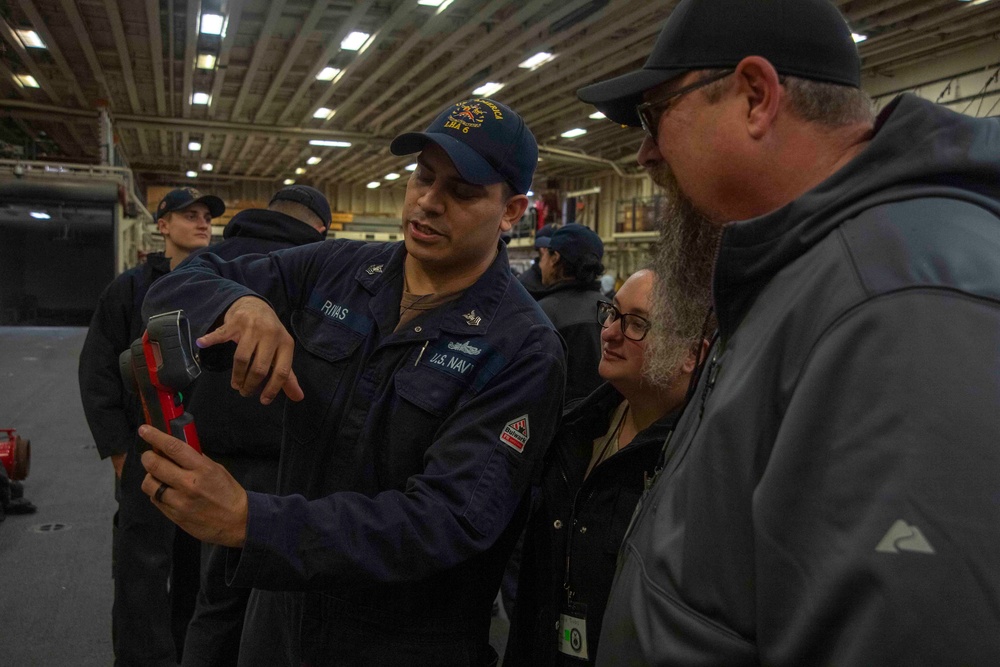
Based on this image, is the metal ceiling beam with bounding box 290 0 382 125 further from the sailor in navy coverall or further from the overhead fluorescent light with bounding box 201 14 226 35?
the sailor in navy coverall

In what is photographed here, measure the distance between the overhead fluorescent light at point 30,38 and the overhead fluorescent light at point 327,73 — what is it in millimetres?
4001

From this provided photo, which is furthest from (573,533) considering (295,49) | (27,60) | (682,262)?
(27,60)

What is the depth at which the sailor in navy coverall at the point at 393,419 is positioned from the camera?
124cm

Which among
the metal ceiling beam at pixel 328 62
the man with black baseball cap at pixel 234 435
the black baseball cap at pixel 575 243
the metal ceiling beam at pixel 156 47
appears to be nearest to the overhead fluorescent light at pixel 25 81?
the metal ceiling beam at pixel 156 47

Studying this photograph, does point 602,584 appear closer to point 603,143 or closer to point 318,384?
point 318,384

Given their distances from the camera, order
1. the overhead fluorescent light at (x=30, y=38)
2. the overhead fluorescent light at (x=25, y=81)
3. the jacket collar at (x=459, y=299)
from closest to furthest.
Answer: the jacket collar at (x=459, y=299) < the overhead fluorescent light at (x=30, y=38) < the overhead fluorescent light at (x=25, y=81)

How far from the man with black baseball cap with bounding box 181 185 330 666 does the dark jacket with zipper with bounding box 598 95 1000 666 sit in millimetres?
1748

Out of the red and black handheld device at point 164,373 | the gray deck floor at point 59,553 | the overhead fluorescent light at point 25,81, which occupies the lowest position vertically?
the gray deck floor at point 59,553

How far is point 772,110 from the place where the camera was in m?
0.90

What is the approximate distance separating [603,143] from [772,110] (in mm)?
16998

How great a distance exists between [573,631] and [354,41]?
10.0m

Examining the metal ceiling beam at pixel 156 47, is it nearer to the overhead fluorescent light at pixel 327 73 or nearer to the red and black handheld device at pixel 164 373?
the overhead fluorescent light at pixel 327 73

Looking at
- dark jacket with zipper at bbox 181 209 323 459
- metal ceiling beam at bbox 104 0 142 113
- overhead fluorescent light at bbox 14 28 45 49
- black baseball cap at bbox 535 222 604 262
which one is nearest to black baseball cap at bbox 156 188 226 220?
dark jacket with zipper at bbox 181 209 323 459

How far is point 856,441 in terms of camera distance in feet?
2.00
